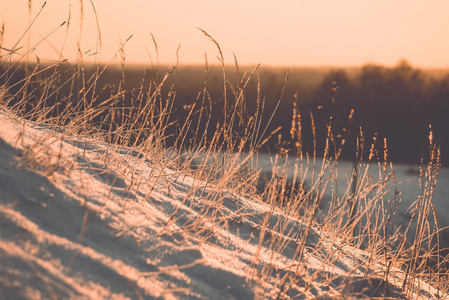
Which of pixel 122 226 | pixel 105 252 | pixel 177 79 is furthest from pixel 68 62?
pixel 105 252

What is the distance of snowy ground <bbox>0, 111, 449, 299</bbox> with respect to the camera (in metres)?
1.04

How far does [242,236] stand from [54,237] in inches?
34.9

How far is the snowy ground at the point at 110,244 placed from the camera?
1.04 m

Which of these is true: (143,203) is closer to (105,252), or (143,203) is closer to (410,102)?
(105,252)

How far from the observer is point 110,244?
1275 mm

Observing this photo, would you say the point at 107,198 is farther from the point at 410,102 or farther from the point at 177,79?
the point at 410,102

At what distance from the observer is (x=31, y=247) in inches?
42.4

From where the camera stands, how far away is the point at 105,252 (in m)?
1.22

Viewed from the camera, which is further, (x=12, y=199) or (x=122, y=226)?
(x=122, y=226)

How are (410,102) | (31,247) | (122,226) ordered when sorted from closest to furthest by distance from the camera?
1. (31,247)
2. (122,226)
3. (410,102)

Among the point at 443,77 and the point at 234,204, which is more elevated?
the point at 443,77

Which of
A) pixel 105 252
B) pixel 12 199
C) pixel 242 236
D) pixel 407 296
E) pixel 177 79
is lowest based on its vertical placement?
pixel 407 296

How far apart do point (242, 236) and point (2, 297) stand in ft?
3.62

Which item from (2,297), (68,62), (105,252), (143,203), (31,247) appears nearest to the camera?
(2,297)
